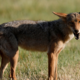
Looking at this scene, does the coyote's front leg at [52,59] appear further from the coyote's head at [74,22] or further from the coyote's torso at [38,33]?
the coyote's head at [74,22]

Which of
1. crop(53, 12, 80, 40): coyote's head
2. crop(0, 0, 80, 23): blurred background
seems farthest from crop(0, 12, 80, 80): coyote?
crop(0, 0, 80, 23): blurred background

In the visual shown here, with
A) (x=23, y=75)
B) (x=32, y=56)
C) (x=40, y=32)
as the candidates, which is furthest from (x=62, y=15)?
(x=32, y=56)

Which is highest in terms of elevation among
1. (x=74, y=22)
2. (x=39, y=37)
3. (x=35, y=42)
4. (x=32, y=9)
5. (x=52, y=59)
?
(x=74, y=22)

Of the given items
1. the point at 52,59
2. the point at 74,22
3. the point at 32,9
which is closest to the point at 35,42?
the point at 52,59

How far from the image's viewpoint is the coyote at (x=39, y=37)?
5512mm

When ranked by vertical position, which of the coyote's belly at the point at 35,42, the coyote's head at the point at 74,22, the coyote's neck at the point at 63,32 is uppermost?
the coyote's head at the point at 74,22

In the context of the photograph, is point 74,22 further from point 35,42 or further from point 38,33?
point 35,42

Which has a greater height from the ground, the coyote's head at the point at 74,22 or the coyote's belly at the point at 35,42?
the coyote's head at the point at 74,22

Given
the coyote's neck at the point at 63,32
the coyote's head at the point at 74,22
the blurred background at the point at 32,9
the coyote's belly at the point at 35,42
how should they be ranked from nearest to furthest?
the coyote's head at the point at 74,22, the coyote's neck at the point at 63,32, the coyote's belly at the point at 35,42, the blurred background at the point at 32,9

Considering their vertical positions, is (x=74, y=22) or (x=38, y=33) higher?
(x=74, y=22)

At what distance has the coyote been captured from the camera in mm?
5512

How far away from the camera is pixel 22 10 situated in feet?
54.6

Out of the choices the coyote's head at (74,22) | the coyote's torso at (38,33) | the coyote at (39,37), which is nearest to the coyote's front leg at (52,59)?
the coyote at (39,37)

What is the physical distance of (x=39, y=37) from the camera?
5902mm
